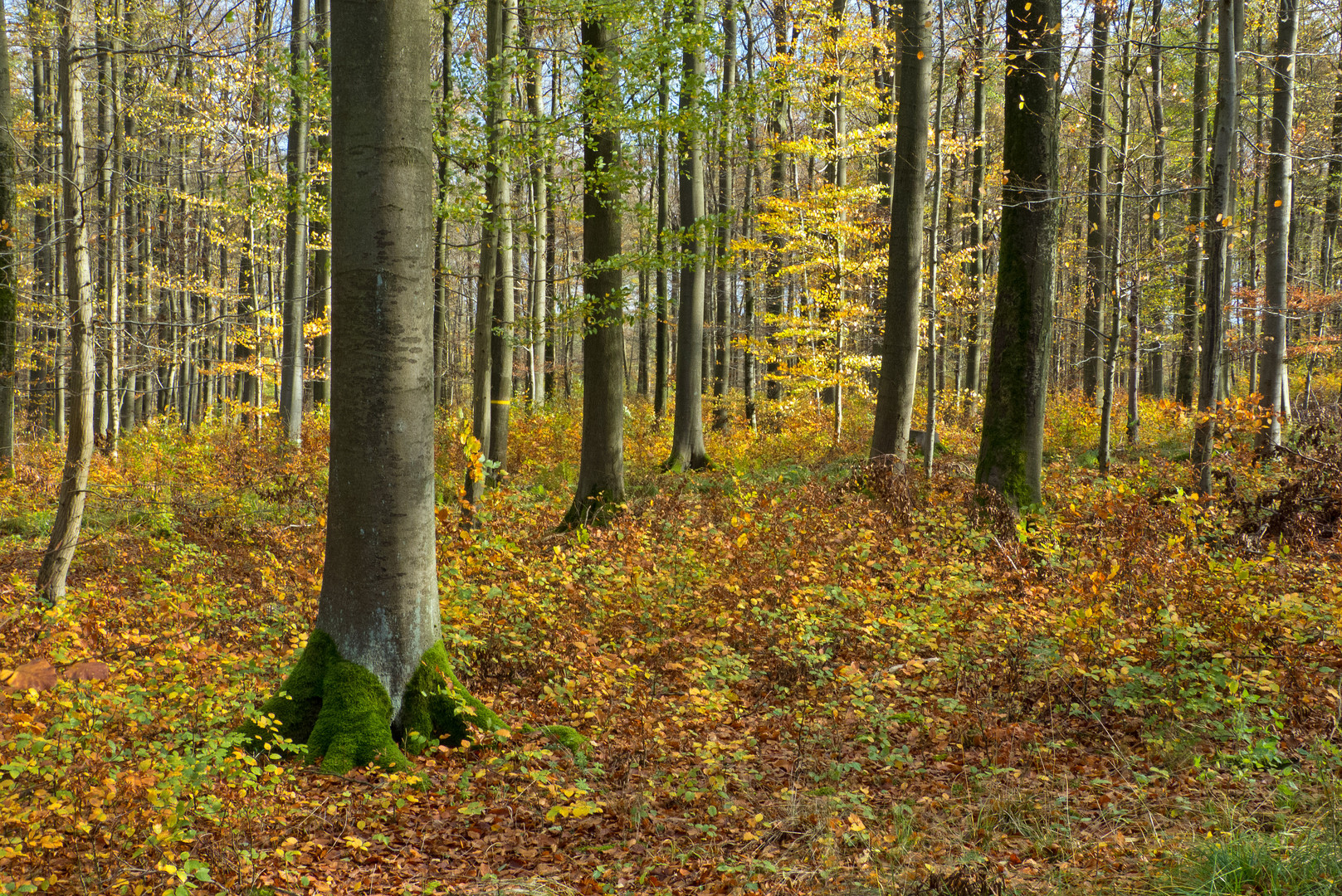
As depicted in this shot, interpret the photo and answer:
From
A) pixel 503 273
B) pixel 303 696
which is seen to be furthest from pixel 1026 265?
pixel 303 696

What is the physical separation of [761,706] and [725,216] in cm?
625

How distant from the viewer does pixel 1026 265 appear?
848cm

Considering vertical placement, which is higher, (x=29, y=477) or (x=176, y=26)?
(x=176, y=26)

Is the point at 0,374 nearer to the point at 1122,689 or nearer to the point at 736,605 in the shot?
the point at 736,605

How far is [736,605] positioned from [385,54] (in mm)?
4615

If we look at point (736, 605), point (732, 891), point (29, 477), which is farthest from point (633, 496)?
point (29, 477)

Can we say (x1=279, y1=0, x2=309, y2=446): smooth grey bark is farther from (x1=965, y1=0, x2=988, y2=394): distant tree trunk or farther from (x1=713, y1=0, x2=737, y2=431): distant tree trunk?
(x1=965, y1=0, x2=988, y2=394): distant tree trunk

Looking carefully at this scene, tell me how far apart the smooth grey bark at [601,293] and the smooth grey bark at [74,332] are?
4.64 m

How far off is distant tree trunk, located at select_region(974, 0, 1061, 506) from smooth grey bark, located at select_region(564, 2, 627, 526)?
14.1 ft

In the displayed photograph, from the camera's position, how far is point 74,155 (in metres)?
6.37

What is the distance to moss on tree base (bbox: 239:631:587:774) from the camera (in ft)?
13.9

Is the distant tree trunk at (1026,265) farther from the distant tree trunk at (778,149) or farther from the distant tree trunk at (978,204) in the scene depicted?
the distant tree trunk at (778,149)

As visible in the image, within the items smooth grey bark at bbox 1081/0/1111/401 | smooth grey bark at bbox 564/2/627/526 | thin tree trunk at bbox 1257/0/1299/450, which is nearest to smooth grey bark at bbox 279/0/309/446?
smooth grey bark at bbox 564/2/627/526

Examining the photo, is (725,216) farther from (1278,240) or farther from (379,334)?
(1278,240)
